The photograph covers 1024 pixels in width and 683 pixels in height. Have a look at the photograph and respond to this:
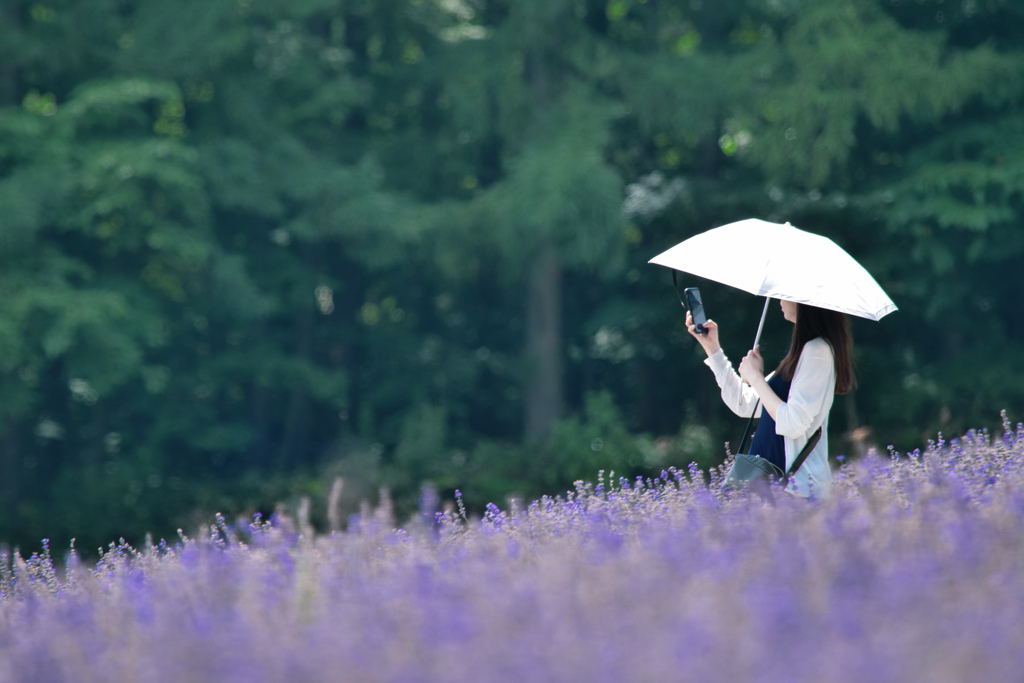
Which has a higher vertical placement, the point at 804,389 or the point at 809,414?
the point at 804,389

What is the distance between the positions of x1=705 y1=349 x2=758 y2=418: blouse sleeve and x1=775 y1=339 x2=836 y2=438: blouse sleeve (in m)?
0.50

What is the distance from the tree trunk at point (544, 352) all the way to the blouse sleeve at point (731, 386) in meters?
12.7

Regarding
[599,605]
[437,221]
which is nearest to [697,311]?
[599,605]

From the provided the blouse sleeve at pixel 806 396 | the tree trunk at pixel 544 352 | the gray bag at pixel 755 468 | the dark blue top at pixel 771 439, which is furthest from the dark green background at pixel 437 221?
the blouse sleeve at pixel 806 396

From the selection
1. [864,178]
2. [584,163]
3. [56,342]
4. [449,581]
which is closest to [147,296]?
[56,342]

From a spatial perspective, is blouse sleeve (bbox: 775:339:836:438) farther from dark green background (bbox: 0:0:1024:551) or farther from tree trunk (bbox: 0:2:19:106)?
tree trunk (bbox: 0:2:19:106)

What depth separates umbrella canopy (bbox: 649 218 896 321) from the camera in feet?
15.0

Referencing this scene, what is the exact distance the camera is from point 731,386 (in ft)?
16.0

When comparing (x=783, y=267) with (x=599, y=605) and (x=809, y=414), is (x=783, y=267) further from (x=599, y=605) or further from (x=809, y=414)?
(x=599, y=605)

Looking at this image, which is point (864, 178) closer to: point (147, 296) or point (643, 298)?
point (643, 298)

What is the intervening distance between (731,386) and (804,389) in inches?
23.1

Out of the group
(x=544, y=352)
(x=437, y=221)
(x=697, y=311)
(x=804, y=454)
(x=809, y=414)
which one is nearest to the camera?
(x=809, y=414)

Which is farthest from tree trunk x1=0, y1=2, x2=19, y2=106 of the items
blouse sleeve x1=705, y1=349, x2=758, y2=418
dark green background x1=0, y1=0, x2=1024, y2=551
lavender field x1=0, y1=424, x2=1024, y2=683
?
blouse sleeve x1=705, y1=349, x2=758, y2=418

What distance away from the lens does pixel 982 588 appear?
267 centimetres
